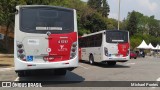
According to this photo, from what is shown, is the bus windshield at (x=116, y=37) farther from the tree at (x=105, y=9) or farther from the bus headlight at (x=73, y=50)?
the tree at (x=105, y=9)

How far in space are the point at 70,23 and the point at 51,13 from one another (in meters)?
0.90

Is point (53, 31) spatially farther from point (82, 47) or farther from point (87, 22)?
point (87, 22)

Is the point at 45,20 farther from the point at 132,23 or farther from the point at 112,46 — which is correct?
the point at 132,23

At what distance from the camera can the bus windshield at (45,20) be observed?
13352 millimetres

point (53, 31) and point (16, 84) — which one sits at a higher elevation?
point (53, 31)

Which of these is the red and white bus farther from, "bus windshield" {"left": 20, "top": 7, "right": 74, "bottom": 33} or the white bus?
the white bus

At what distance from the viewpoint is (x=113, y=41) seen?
24.8m

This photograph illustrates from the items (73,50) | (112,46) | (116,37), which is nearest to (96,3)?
(116,37)

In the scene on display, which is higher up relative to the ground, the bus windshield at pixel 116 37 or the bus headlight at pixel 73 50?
the bus windshield at pixel 116 37

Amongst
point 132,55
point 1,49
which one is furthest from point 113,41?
point 132,55

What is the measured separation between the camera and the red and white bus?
13133 mm

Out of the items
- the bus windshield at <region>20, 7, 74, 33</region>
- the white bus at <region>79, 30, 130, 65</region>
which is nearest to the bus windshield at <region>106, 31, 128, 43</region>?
the white bus at <region>79, 30, 130, 65</region>

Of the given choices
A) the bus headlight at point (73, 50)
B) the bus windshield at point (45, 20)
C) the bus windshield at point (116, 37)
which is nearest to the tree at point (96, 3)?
the bus windshield at point (116, 37)

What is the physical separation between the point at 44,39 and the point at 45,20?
31.8 inches
